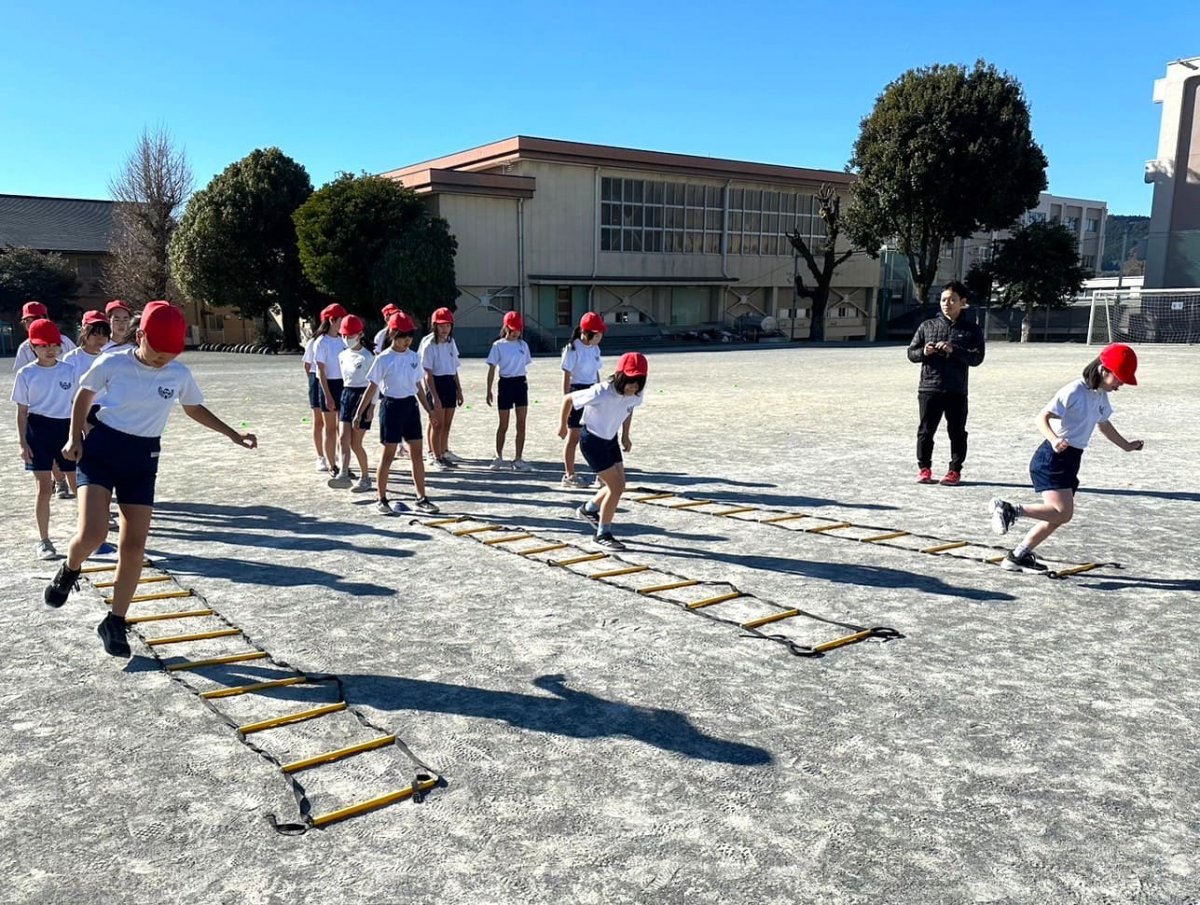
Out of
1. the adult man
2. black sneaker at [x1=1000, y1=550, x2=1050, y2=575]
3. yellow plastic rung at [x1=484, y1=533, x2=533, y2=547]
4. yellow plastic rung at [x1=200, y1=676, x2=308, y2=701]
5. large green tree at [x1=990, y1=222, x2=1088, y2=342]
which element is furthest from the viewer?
large green tree at [x1=990, y1=222, x2=1088, y2=342]

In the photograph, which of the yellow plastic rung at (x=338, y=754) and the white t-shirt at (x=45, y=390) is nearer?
the yellow plastic rung at (x=338, y=754)

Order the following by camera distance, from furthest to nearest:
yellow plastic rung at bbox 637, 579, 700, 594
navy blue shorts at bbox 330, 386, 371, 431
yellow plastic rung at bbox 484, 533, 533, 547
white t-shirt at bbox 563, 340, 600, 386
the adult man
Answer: white t-shirt at bbox 563, 340, 600, 386
the adult man
navy blue shorts at bbox 330, 386, 371, 431
yellow plastic rung at bbox 484, 533, 533, 547
yellow plastic rung at bbox 637, 579, 700, 594

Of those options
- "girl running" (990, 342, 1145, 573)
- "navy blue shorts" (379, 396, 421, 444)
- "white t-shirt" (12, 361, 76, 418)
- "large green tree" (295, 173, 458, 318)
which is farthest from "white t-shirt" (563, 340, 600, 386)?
"large green tree" (295, 173, 458, 318)

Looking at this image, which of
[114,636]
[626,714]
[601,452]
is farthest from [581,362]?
[626,714]

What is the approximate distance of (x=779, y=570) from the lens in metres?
6.47

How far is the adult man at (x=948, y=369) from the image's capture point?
31.1 feet

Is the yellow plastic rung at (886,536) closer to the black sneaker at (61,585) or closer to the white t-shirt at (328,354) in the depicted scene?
the black sneaker at (61,585)

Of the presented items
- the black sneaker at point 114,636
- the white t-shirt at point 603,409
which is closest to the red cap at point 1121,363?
the white t-shirt at point 603,409

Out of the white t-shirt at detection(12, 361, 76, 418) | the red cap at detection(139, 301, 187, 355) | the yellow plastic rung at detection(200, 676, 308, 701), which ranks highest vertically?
the red cap at detection(139, 301, 187, 355)

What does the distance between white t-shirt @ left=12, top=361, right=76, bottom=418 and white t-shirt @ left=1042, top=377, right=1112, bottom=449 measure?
725cm

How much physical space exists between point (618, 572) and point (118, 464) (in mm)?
3235

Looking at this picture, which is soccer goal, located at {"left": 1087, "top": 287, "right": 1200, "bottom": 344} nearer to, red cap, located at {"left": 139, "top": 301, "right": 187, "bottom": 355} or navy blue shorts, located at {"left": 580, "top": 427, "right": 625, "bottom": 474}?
navy blue shorts, located at {"left": 580, "top": 427, "right": 625, "bottom": 474}

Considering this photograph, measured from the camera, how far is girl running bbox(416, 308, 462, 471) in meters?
10.2

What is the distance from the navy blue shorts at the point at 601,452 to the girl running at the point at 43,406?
12.8 ft
